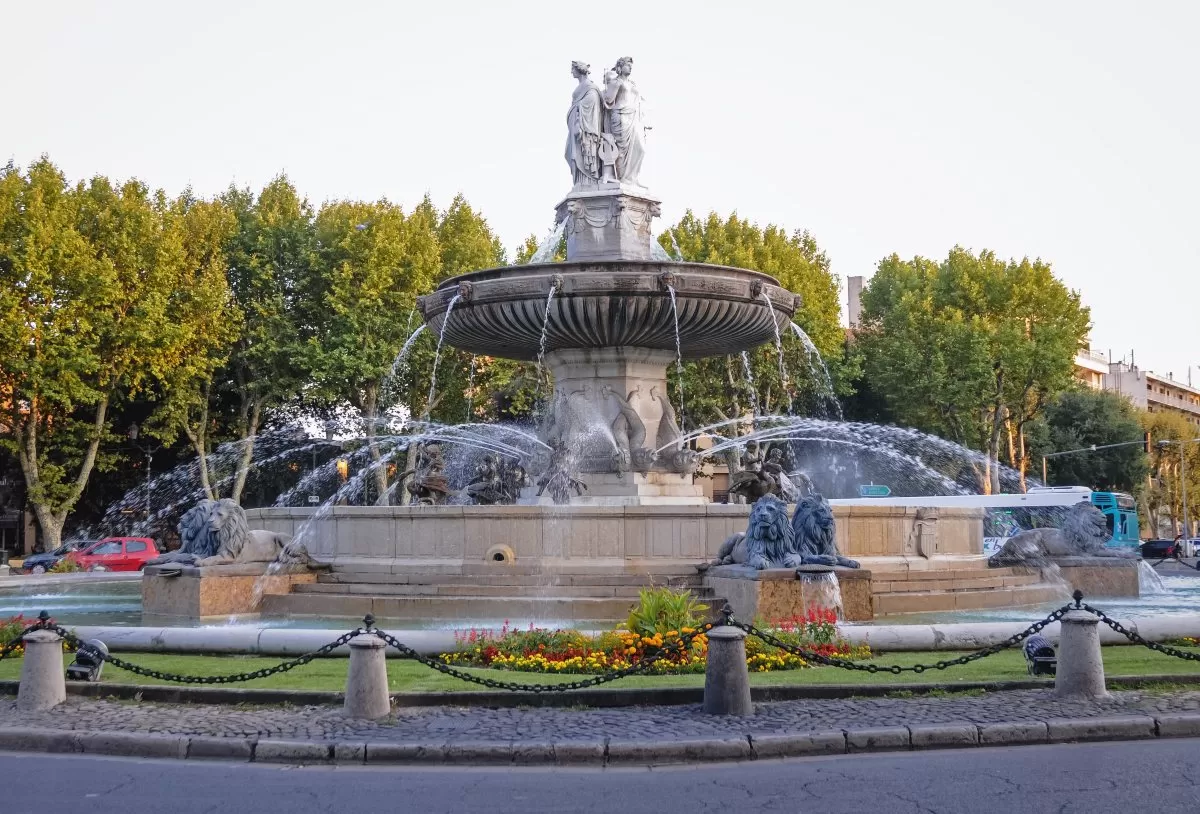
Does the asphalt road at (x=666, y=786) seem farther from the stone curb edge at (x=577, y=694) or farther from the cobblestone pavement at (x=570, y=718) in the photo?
the stone curb edge at (x=577, y=694)

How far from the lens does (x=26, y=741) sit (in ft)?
29.0

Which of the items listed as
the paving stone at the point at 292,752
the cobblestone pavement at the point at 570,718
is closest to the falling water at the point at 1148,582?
the cobblestone pavement at the point at 570,718

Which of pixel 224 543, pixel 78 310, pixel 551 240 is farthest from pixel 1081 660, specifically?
pixel 78 310

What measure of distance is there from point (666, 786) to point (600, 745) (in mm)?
754

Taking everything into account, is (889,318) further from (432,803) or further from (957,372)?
(432,803)

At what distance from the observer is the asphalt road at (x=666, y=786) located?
7.12 meters

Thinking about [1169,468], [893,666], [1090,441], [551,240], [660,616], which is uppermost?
[551,240]

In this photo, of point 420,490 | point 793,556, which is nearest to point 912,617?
point 793,556

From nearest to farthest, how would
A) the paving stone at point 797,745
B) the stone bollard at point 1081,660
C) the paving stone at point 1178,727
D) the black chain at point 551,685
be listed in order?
the paving stone at point 797,745
the paving stone at point 1178,727
the black chain at point 551,685
the stone bollard at point 1081,660

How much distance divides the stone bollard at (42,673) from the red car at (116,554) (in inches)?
868

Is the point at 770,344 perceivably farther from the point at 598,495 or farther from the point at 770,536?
the point at 770,536

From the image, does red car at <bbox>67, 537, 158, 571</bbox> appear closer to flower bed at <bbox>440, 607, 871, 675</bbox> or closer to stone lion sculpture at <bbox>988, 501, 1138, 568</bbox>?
stone lion sculpture at <bbox>988, 501, 1138, 568</bbox>

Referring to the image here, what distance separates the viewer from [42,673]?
9.83m

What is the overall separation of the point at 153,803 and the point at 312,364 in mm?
32425
